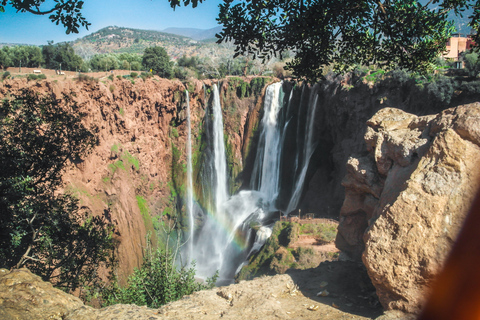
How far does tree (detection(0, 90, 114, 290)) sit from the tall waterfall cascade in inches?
672

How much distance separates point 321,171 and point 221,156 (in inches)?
395

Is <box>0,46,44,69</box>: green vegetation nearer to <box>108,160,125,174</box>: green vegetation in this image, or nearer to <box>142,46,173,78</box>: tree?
<box>142,46,173,78</box>: tree

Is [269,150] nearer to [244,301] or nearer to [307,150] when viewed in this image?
[307,150]

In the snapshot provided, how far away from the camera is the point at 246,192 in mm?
31156

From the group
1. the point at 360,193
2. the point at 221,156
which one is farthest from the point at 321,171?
A: the point at 360,193

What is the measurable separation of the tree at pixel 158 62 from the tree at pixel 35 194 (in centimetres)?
3174

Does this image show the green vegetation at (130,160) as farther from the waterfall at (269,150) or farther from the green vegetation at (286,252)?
the green vegetation at (286,252)

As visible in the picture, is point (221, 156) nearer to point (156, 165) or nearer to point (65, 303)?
point (156, 165)

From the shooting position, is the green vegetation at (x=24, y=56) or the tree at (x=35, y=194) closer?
the tree at (x=35, y=194)

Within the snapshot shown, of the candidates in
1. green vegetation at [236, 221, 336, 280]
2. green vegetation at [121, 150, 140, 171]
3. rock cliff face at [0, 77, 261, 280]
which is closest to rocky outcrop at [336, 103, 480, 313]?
green vegetation at [236, 221, 336, 280]

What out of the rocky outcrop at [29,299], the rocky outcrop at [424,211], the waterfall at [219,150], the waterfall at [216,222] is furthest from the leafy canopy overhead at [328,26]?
the waterfall at [219,150]

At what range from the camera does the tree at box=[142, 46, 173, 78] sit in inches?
1499

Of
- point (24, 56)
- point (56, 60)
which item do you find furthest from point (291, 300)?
point (56, 60)

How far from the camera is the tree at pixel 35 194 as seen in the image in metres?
6.02
